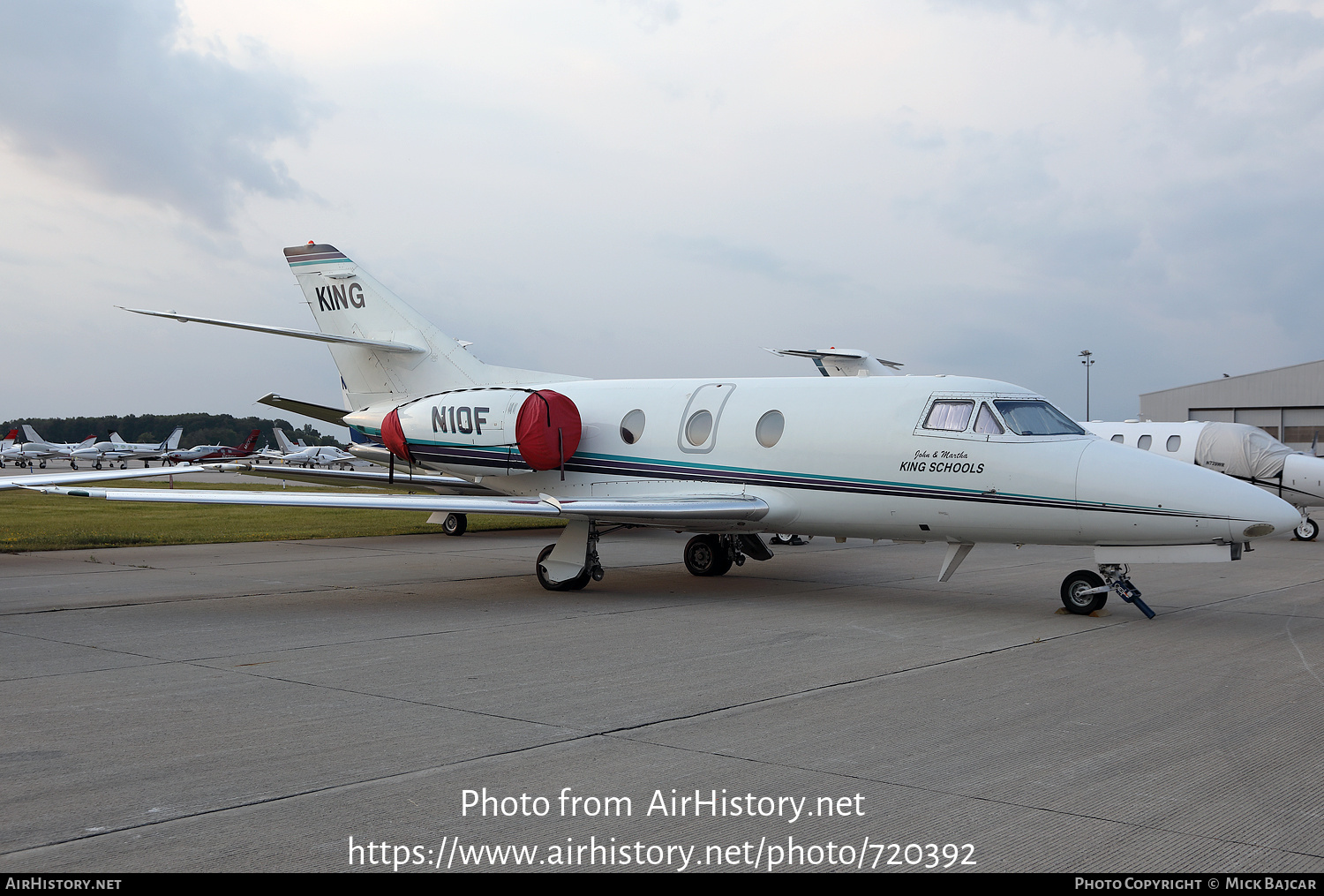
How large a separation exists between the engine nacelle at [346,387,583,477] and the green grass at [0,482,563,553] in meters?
2.89

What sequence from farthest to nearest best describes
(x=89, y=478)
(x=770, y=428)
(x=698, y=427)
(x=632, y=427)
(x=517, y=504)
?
(x=89, y=478)
(x=632, y=427)
(x=698, y=427)
(x=770, y=428)
(x=517, y=504)

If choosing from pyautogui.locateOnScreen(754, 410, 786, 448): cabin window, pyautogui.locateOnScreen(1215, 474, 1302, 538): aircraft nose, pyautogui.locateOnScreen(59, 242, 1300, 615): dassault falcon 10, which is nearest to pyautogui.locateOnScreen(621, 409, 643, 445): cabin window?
pyautogui.locateOnScreen(59, 242, 1300, 615): dassault falcon 10

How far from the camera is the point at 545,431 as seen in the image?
42.3ft

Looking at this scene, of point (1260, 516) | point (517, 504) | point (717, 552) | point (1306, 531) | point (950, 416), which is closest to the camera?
point (1260, 516)

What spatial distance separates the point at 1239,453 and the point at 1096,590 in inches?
579

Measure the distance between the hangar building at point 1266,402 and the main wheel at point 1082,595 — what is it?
50650 millimetres

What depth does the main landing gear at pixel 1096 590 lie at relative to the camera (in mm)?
10133

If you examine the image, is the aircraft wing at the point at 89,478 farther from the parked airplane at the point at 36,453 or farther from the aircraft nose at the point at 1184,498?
the parked airplane at the point at 36,453

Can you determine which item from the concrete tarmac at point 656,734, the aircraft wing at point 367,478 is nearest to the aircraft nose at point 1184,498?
the concrete tarmac at point 656,734

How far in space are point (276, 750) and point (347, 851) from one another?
1.60 metres

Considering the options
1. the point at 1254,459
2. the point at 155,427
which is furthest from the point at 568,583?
the point at 155,427

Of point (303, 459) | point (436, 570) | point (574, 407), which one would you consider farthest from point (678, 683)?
point (303, 459)

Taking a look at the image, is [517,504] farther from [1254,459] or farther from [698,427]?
[1254,459]

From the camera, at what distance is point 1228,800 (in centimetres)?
454
